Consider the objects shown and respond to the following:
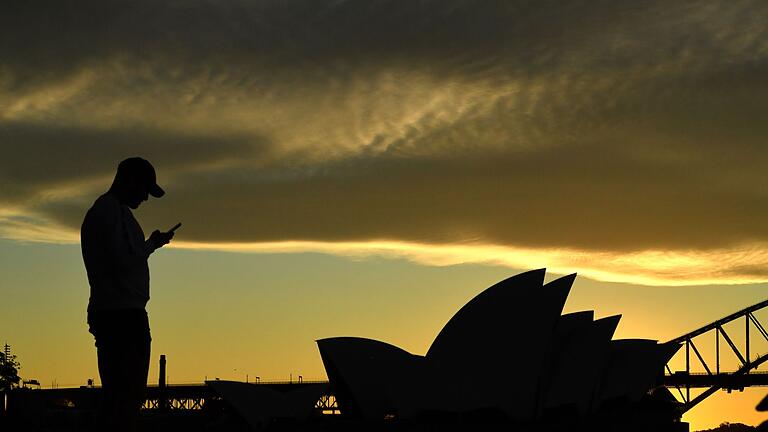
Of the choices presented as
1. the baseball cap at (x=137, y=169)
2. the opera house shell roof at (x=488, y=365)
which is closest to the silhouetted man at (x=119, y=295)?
the baseball cap at (x=137, y=169)

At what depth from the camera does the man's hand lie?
995 centimetres

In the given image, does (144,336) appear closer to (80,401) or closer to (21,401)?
(21,401)

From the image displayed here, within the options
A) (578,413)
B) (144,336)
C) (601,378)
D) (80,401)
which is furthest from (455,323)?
(80,401)

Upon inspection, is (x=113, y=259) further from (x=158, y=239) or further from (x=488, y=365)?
(x=488, y=365)

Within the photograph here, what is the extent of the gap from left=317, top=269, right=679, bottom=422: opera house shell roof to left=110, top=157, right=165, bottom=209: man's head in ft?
141

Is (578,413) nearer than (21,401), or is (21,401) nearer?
(21,401)

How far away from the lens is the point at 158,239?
1001cm

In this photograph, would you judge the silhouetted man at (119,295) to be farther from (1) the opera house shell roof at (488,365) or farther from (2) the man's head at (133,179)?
(1) the opera house shell roof at (488,365)

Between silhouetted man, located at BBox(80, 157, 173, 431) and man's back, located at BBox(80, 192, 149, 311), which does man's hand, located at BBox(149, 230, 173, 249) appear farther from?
man's back, located at BBox(80, 192, 149, 311)

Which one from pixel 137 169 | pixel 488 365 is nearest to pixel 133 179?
pixel 137 169

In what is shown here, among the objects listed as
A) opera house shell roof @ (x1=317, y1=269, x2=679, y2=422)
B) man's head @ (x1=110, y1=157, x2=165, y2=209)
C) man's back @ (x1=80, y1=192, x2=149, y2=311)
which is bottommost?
man's back @ (x1=80, y1=192, x2=149, y2=311)

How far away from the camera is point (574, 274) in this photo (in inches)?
2058

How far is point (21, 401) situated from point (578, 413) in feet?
87.8

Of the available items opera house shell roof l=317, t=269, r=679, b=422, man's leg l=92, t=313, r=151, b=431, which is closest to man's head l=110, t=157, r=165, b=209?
man's leg l=92, t=313, r=151, b=431
